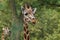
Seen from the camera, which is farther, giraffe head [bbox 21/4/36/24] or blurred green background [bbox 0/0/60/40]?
blurred green background [bbox 0/0/60/40]

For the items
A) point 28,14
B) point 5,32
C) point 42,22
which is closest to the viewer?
point 28,14

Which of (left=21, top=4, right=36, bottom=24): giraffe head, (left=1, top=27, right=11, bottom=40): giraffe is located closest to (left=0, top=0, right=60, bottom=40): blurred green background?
(left=1, top=27, right=11, bottom=40): giraffe

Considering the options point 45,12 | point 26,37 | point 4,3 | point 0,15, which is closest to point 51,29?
point 45,12

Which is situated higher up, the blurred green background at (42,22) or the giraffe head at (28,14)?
the giraffe head at (28,14)

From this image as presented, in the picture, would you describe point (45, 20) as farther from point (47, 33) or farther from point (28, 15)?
point (28, 15)

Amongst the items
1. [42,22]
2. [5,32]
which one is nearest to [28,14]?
[5,32]

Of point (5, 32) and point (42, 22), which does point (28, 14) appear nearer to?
point (5, 32)

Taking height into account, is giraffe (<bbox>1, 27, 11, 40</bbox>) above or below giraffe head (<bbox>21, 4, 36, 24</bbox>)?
below

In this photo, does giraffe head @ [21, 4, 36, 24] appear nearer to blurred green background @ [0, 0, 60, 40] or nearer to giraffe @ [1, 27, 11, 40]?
blurred green background @ [0, 0, 60, 40]

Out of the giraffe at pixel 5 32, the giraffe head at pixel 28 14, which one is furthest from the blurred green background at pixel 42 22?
the giraffe head at pixel 28 14

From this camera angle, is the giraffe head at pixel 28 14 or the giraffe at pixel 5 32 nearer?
the giraffe head at pixel 28 14

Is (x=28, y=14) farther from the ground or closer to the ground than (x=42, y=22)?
farther from the ground

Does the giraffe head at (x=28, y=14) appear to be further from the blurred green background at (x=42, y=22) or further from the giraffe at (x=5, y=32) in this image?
the giraffe at (x=5, y=32)

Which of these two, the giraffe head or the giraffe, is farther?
the giraffe
